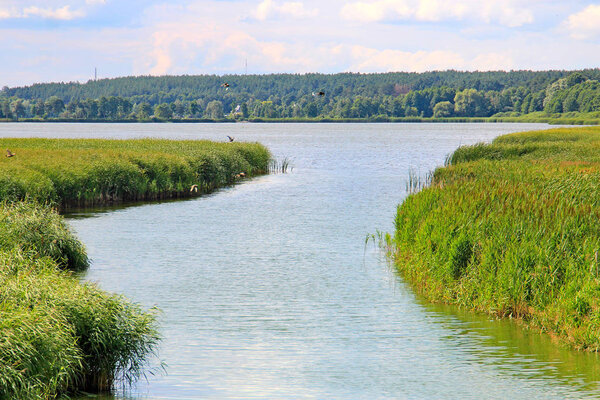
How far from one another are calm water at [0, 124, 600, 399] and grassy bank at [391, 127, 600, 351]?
0.57 meters

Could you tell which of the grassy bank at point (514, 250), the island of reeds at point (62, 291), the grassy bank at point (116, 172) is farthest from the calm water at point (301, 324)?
the grassy bank at point (116, 172)

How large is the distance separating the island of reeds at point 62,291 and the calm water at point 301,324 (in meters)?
0.92

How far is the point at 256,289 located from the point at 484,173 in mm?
14900

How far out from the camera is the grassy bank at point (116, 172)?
3422cm

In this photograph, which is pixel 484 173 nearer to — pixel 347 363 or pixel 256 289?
pixel 256 289

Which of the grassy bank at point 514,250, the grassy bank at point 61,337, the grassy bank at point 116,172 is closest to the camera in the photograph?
the grassy bank at point 61,337

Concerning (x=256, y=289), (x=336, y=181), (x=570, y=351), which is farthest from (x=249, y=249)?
(x=336, y=181)

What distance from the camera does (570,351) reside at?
14320 millimetres

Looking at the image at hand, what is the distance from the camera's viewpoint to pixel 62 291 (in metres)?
12.0

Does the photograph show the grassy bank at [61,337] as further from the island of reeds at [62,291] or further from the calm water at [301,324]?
the calm water at [301,324]

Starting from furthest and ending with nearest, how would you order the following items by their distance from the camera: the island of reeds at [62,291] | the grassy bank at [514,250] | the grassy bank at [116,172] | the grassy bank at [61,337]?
the grassy bank at [116,172]
the grassy bank at [514,250]
the island of reeds at [62,291]
the grassy bank at [61,337]

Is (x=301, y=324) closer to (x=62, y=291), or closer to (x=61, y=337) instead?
(x=62, y=291)

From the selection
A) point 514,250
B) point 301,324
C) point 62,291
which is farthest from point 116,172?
point 62,291

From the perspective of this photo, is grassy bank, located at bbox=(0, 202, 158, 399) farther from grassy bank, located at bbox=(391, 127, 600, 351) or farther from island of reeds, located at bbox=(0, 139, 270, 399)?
grassy bank, located at bbox=(391, 127, 600, 351)
